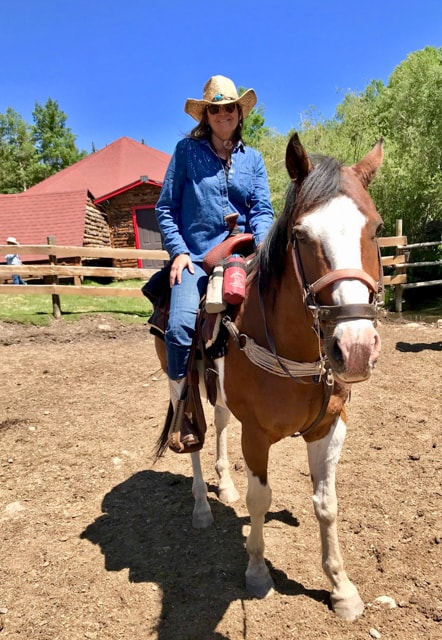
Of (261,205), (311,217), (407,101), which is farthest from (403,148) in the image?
(311,217)

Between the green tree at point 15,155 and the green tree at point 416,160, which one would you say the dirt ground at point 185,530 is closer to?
the green tree at point 416,160

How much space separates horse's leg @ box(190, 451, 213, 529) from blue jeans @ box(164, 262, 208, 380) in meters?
1.10

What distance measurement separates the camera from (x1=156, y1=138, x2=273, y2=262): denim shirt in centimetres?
280

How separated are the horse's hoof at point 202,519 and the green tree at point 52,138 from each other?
47383mm

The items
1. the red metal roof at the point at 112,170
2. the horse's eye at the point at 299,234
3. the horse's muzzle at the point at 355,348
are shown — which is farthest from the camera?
the red metal roof at the point at 112,170

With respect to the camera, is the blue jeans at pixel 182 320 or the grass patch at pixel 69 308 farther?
the grass patch at pixel 69 308

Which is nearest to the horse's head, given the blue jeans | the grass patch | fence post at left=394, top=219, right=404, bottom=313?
the blue jeans

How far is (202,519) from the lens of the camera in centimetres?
329

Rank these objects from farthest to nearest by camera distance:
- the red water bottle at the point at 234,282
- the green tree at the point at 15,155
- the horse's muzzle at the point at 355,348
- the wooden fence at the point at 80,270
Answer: the green tree at the point at 15,155
the wooden fence at the point at 80,270
the red water bottle at the point at 234,282
the horse's muzzle at the point at 355,348

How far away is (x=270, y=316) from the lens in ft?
7.32

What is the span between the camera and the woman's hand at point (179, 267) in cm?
276

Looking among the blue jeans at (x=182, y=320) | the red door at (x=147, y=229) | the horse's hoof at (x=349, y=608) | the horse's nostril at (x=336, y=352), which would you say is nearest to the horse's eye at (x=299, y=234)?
the horse's nostril at (x=336, y=352)

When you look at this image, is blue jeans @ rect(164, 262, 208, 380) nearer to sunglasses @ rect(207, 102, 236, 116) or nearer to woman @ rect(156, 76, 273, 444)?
woman @ rect(156, 76, 273, 444)

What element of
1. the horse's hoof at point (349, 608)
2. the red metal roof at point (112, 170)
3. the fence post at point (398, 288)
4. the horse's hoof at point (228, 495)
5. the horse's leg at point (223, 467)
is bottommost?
the horse's hoof at point (349, 608)
